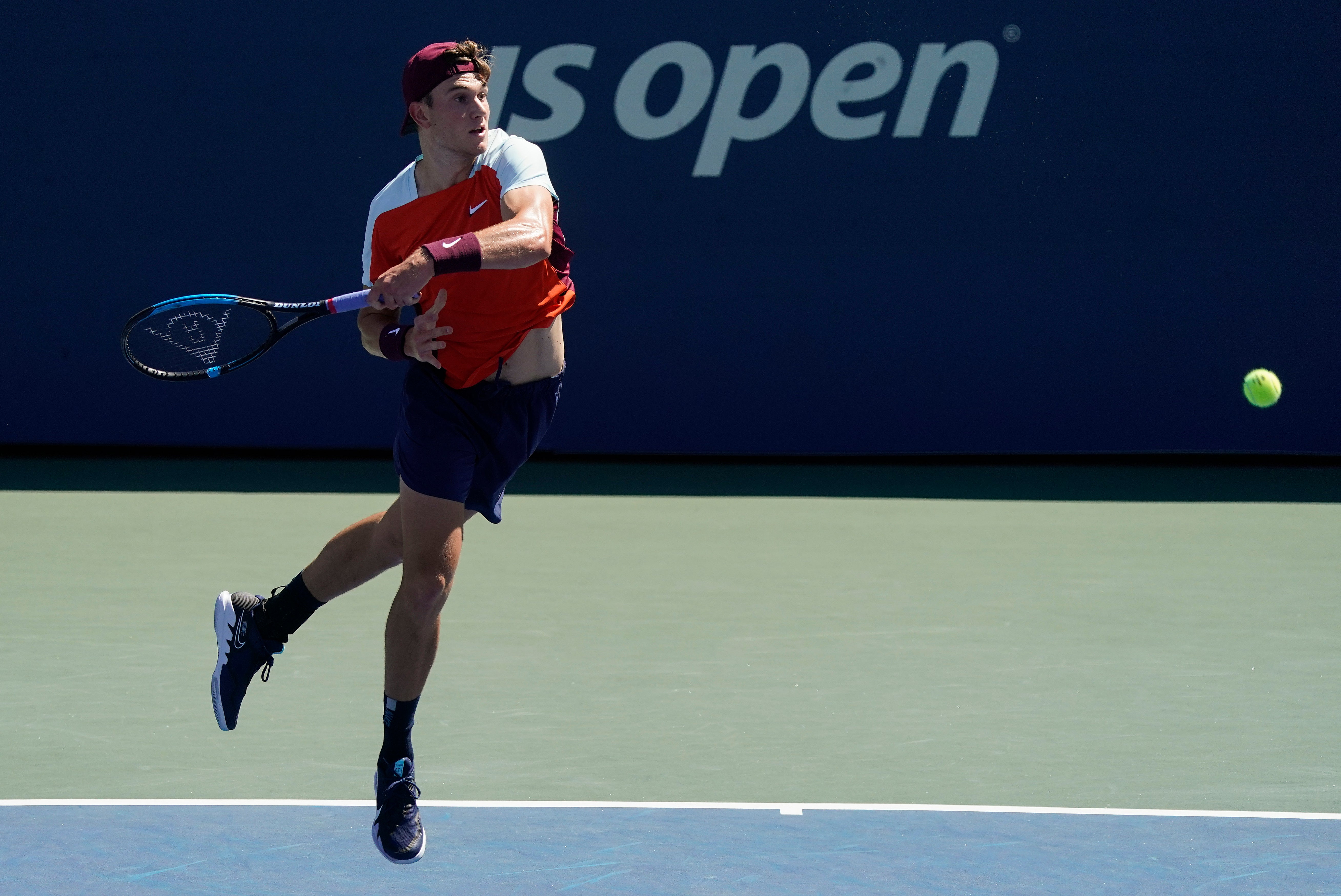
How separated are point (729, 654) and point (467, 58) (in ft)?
7.54

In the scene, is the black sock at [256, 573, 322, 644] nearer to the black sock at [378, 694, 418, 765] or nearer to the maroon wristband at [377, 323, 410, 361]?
the black sock at [378, 694, 418, 765]

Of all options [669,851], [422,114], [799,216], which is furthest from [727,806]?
[799,216]

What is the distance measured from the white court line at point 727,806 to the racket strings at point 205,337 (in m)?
0.95

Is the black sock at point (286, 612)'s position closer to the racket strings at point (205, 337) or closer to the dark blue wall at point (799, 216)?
the racket strings at point (205, 337)

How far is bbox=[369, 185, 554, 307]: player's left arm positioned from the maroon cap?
0.33 meters

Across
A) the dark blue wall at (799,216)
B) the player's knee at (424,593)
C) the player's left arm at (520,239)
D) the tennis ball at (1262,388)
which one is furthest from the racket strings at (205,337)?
the tennis ball at (1262,388)

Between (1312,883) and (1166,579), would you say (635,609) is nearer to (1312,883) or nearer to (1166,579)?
(1166,579)

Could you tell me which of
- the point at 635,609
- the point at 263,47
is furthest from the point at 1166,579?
the point at 263,47

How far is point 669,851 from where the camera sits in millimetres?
3449

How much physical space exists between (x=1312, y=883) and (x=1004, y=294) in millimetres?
6963

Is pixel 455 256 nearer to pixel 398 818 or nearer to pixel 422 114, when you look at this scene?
pixel 422 114

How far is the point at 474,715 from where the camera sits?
4.57 meters

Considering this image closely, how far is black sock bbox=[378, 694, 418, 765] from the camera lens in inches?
139

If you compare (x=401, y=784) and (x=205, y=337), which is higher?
(x=205, y=337)
